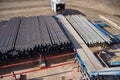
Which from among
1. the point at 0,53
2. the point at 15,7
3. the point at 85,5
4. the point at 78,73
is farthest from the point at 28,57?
the point at 85,5

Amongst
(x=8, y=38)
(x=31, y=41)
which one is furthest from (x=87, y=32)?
(x=8, y=38)

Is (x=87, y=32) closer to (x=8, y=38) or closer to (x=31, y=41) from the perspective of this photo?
(x=31, y=41)

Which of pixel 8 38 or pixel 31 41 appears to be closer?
pixel 31 41

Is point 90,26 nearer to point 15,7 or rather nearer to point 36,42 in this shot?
point 36,42

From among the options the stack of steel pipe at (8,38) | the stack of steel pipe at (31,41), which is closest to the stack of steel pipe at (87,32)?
the stack of steel pipe at (31,41)

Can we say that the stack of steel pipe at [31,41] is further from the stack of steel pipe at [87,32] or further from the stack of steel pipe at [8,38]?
the stack of steel pipe at [87,32]

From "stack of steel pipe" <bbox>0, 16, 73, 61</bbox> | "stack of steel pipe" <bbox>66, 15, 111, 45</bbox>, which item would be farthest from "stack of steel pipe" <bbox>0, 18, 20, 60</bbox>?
"stack of steel pipe" <bbox>66, 15, 111, 45</bbox>
